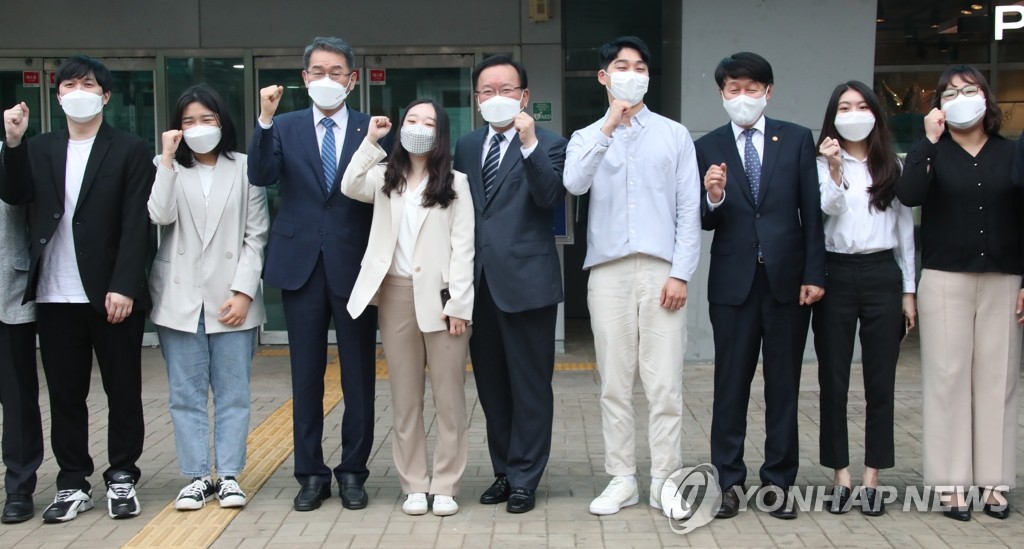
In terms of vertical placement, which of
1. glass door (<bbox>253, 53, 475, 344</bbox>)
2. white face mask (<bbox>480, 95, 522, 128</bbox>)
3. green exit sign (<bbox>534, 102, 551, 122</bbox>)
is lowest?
white face mask (<bbox>480, 95, 522, 128</bbox>)

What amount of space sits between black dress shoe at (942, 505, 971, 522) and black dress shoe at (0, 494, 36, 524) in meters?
4.16

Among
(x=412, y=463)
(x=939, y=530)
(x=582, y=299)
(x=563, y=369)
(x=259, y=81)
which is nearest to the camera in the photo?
(x=939, y=530)

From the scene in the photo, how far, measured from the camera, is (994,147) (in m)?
4.90

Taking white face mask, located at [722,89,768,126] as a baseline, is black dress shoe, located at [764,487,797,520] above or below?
below

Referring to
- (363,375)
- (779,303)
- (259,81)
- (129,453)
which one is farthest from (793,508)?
(259,81)

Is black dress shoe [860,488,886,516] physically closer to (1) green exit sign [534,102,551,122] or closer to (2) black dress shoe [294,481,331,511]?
(2) black dress shoe [294,481,331,511]

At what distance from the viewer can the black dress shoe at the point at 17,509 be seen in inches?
194

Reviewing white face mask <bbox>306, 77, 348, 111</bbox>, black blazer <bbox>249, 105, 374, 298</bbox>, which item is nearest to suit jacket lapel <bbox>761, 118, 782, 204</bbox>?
black blazer <bbox>249, 105, 374, 298</bbox>

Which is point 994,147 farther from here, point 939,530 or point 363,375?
point 363,375

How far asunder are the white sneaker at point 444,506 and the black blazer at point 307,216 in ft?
3.36

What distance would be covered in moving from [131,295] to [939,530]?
3680 millimetres

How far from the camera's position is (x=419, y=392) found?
16.6 ft

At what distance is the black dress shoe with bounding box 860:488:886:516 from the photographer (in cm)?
494

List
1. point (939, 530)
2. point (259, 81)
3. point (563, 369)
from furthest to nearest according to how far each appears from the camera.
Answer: point (259, 81), point (563, 369), point (939, 530)
